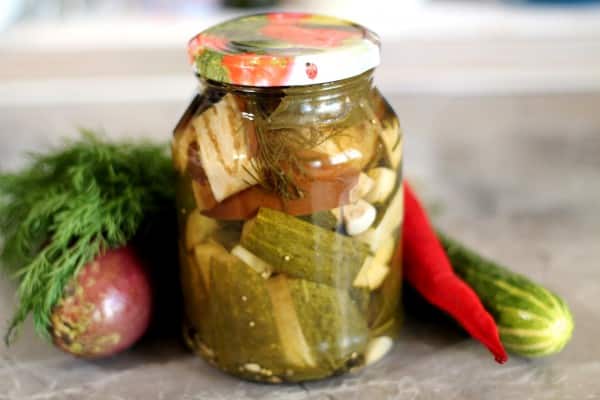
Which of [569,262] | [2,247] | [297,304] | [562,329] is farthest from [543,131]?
[2,247]

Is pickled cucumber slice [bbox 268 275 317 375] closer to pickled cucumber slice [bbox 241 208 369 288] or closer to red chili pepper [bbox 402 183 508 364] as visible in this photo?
pickled cucumber slice [bbox 241 208 369 288]

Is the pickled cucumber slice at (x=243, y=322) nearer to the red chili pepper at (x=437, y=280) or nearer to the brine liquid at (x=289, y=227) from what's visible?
the brine liquid at (x=289, y=227)

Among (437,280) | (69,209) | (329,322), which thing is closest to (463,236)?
(437,280)

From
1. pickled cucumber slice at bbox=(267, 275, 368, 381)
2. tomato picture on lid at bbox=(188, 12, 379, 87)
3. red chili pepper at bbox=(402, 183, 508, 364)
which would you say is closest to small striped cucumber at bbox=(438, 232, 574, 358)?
red chili pepper at bbox=(402, 183, 508, 364)

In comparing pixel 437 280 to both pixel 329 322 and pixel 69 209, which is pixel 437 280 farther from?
pixel 69 209

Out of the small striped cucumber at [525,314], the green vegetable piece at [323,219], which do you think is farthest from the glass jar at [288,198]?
the small striped cucumber at [525,314]

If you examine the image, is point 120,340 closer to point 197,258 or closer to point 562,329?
point 197,258
